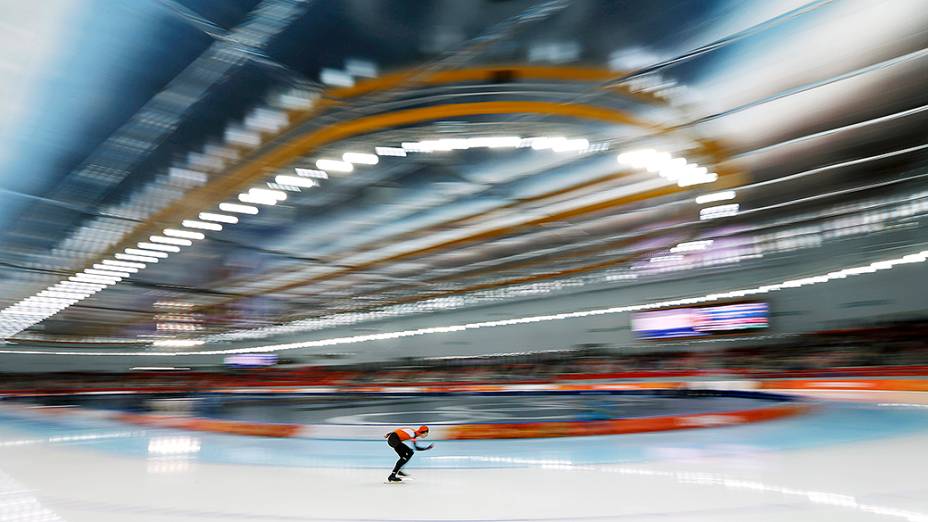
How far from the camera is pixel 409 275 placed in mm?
24266

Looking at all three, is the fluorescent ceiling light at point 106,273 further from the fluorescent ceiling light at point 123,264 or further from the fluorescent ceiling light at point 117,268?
the fluorescent ceiling light at point 123,264

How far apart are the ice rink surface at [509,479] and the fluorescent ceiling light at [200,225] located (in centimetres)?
692

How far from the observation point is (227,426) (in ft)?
38.1

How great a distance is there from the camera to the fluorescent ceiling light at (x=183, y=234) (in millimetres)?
15688

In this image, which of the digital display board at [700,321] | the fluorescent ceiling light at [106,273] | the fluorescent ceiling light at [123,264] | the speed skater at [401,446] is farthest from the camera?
the digital display board at [700,321]

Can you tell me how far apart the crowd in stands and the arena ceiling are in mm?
4218

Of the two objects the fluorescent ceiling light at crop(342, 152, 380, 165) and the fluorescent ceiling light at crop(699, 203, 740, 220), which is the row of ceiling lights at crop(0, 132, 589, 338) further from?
the fluorescent ceiling light at crop(699, 203, 740, 220)

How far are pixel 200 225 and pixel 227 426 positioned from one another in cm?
622

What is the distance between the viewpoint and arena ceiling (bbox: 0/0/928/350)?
7.19m

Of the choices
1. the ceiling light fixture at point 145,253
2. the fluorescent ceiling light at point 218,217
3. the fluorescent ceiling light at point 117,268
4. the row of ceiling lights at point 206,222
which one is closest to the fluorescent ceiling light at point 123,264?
the row of ceiling lights at point 206,222

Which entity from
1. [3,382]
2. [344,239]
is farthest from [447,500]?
[3,382]

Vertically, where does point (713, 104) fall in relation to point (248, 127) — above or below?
above

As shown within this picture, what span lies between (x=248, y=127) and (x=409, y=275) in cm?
1508

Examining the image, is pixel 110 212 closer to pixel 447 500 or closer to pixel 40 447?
A: pixel 40 447
